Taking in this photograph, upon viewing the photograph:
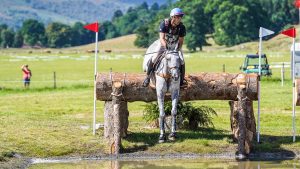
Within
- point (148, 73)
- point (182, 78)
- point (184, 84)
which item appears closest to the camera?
point (182, 78)

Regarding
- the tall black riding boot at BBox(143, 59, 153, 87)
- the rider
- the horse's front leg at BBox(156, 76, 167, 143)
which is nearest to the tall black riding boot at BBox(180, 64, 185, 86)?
the rider

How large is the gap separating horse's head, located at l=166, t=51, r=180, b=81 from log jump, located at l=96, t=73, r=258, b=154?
0.78 meters

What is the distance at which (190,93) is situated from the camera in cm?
1861

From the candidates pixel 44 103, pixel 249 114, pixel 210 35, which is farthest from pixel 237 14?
pixel 249 114

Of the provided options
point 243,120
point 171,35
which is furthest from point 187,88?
point 243,120

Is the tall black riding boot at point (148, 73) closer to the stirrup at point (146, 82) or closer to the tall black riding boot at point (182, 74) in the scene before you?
the stirrup at point (146, 82)

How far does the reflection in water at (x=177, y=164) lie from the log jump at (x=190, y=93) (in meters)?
0.76

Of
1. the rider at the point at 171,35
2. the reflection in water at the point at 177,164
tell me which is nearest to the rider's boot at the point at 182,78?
the rider at the point at 171,35

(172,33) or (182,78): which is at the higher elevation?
(172,33)

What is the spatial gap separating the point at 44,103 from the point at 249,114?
16384mm

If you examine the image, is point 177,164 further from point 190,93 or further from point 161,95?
point 190,93

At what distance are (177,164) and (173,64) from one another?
2102mm

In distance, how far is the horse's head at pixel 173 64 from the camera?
58.5 feet

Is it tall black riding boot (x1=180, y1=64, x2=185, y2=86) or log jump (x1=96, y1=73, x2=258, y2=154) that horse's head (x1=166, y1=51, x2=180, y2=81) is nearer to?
tall black riding boot (x1=180, y1=64, x2=185, y2=86)
